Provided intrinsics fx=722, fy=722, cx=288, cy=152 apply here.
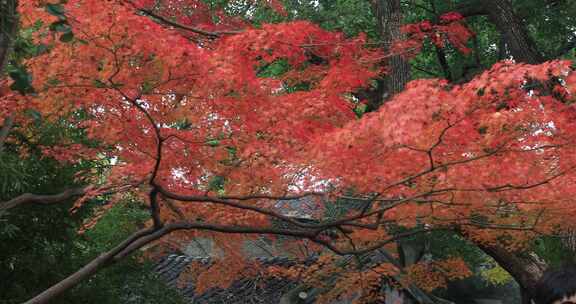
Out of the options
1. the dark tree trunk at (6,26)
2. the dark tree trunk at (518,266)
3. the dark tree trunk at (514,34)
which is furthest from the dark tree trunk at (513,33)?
the dark tree trunk at (6,26)

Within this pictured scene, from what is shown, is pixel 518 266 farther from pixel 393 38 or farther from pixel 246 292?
pixel 246 292

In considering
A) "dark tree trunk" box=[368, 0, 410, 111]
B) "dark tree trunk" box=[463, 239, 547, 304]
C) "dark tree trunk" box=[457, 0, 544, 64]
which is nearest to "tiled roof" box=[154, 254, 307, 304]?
"dark tree trunk" box=[368, 0, 410, 111]

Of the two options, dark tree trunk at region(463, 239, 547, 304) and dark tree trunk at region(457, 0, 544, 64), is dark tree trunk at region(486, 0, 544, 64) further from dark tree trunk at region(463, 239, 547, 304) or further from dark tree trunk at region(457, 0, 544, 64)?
dark tree trunk at region(463, 239, 547, 304)

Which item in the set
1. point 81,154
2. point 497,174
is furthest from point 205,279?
point 497,174

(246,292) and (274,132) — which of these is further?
(246,292)

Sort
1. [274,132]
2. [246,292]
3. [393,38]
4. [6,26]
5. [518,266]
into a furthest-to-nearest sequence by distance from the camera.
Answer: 1. [246,292]
2. [393,38]
3. [518,266]
4. [274,132]
5. [6,26]

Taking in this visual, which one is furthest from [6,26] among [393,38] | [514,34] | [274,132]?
[514,34]

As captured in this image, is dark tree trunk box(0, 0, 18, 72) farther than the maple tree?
No

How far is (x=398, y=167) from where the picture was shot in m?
7.83

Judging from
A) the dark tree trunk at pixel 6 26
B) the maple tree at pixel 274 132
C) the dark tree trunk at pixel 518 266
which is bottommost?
the dark tree trunk at pixel 518 266

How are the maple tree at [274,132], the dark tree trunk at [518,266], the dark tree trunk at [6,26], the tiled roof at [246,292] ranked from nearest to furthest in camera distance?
the dark tree trunk at [6,26], the maple tree at [274,132], the dark tree trunk at [518,266], the tiled roof at [246,292]

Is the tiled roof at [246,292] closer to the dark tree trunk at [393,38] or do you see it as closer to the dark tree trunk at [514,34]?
the dark tree trunk at [393,38]

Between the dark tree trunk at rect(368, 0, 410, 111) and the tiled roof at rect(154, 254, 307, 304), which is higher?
the dark tree trunk at rect(368, 0, 410, 111)

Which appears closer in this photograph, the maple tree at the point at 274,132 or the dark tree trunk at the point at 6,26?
the dark tree trunk at the point at 6,26
